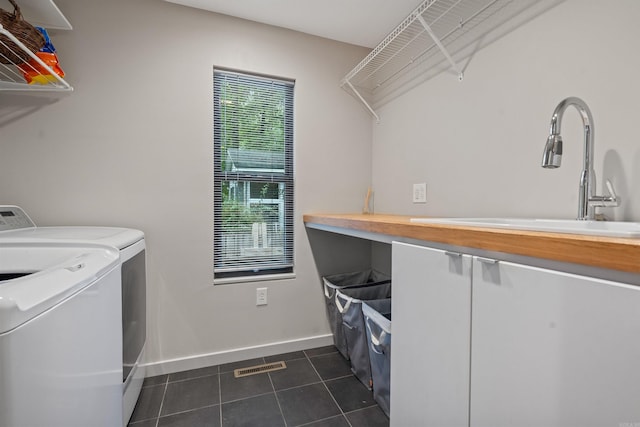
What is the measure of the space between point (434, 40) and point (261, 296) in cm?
180

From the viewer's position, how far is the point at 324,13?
5.95 feet

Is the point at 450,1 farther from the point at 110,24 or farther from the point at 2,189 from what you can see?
the point at 2,189

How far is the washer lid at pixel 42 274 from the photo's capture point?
1.63 feet

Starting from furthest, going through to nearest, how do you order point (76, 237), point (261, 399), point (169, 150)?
point (169, 150), point (261, 399), point (76, 237)

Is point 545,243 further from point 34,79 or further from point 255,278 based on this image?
point 34,79

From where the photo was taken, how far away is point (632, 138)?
3.02 ft

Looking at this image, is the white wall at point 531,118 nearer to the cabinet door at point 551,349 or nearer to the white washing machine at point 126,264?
the cabinet door at point 551,349

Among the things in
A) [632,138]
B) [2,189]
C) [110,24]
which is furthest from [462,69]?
[2,189]

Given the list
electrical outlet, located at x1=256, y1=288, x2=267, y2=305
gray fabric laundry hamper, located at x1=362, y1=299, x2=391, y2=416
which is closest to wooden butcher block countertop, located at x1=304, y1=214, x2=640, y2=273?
gray fabric laundry hamper, located at x1=362, y1=299, x2=391, y2=416

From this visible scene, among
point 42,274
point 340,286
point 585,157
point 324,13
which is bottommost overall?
point 340,286

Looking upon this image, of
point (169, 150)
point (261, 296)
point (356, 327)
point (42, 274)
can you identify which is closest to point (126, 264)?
point (42, 274)

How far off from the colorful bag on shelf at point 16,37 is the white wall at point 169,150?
0.29 metres

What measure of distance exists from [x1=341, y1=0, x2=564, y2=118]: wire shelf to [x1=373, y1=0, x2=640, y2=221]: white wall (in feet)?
0.22

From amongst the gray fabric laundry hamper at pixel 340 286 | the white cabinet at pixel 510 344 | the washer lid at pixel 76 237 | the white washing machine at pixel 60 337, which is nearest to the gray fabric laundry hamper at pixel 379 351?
the white cabinet at pixel 510 344
